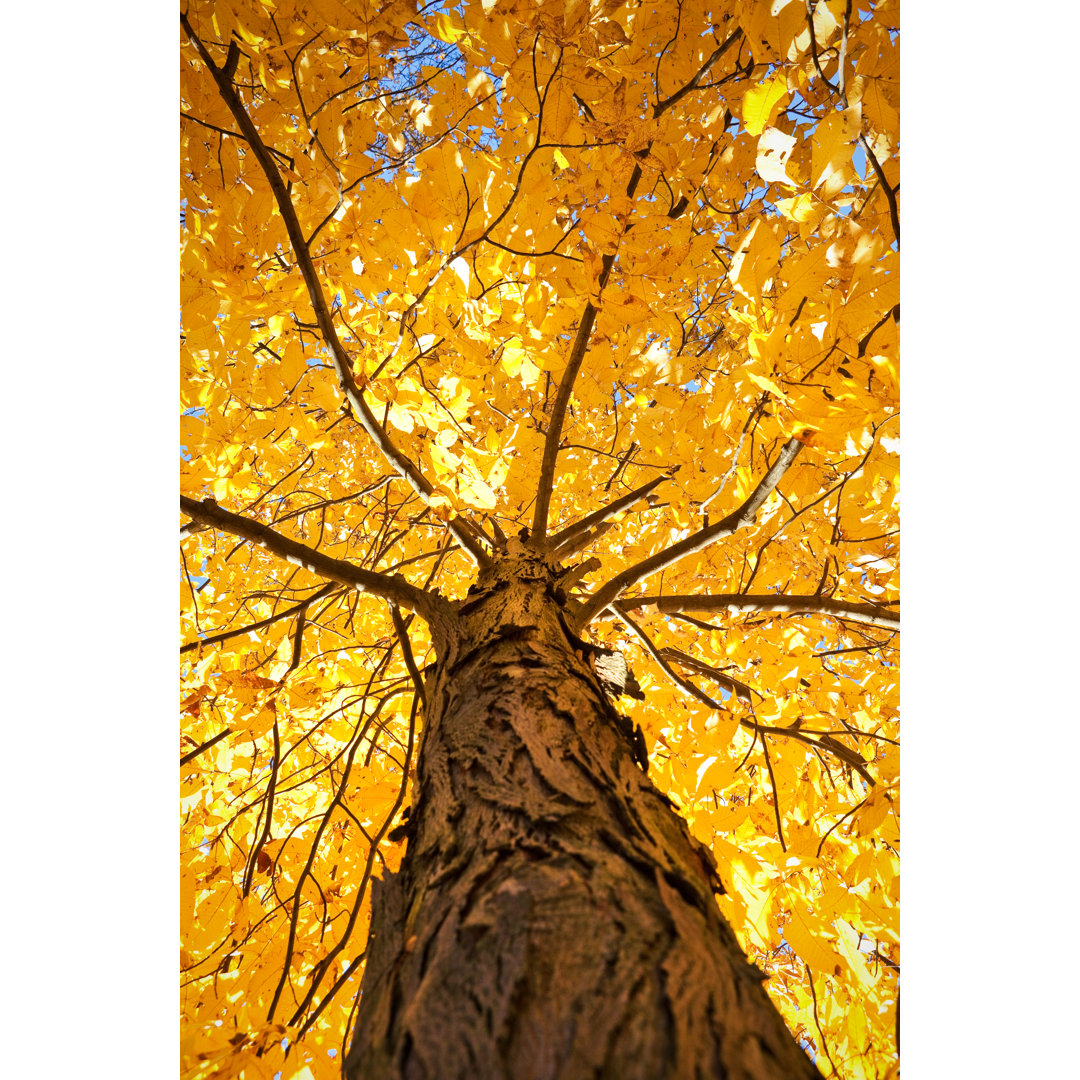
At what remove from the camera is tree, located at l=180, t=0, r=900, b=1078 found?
0.64 meters

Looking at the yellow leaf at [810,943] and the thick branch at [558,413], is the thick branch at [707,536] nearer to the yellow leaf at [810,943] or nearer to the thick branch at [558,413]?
the thick branch at [558,413]

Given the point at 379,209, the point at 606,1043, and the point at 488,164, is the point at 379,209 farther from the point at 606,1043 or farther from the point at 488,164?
the point at 606,1043

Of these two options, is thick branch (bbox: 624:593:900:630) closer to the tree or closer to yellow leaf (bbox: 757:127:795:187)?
the tree

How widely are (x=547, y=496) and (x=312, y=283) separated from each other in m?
0.97

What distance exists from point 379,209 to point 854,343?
46.5 inches

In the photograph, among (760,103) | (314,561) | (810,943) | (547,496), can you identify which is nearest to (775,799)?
(810,943)

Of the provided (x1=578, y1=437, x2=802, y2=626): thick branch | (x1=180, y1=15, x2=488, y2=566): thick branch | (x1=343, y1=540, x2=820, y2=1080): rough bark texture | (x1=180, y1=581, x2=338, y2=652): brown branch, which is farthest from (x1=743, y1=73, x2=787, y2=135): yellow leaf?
(x1=180, y1=581, x2=338, y2=652): brown branch

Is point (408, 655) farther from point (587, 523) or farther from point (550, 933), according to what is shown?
point (550, 933)

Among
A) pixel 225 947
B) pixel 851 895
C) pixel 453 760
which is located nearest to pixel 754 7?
pixel 453 760

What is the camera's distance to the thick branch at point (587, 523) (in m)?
2.23

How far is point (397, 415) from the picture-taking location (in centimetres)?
153

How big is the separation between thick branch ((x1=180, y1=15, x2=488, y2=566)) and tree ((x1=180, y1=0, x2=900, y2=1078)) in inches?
0.5

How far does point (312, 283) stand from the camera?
143 centimetres

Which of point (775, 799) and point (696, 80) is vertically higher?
point (696, 80)
